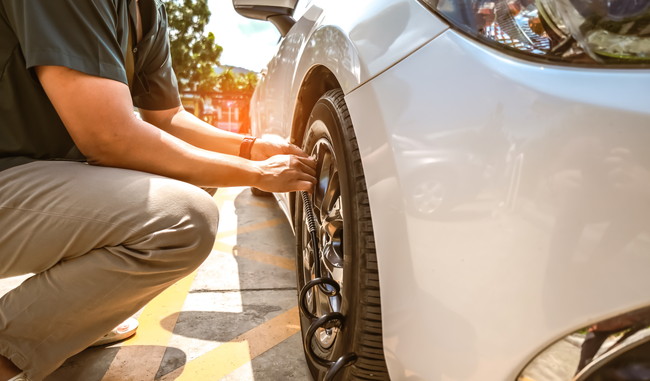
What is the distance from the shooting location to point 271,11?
2.24 meters

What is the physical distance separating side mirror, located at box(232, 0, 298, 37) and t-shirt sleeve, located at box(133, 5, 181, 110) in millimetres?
428

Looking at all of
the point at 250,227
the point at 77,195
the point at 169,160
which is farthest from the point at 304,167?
the point at 250,227

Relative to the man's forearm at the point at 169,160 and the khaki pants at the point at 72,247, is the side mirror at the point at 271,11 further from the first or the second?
the khaki pants at the point at 72,247

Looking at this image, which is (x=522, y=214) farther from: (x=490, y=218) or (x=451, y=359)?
(x=451, y=359)

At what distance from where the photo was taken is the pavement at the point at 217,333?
1.52m

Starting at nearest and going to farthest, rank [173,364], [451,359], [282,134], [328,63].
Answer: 1. [451,359]
2. [328,63]
3. [173,364]
4. [282,134]

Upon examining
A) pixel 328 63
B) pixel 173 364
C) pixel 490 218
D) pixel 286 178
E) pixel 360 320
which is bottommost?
pixel 173 364

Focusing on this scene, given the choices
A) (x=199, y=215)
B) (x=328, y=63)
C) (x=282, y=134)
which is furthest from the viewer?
(x=282, y=134)

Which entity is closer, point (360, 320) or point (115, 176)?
point (360, 320)

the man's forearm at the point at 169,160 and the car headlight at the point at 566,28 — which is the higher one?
the car headlight at the point at 566,28

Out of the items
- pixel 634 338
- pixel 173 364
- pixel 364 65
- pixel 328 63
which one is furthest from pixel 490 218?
pixel 173 364

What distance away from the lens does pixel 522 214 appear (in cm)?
64

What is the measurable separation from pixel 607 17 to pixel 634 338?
424mm

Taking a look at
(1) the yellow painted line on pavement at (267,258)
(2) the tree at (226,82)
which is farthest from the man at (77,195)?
(2) the tree at (226,82)
